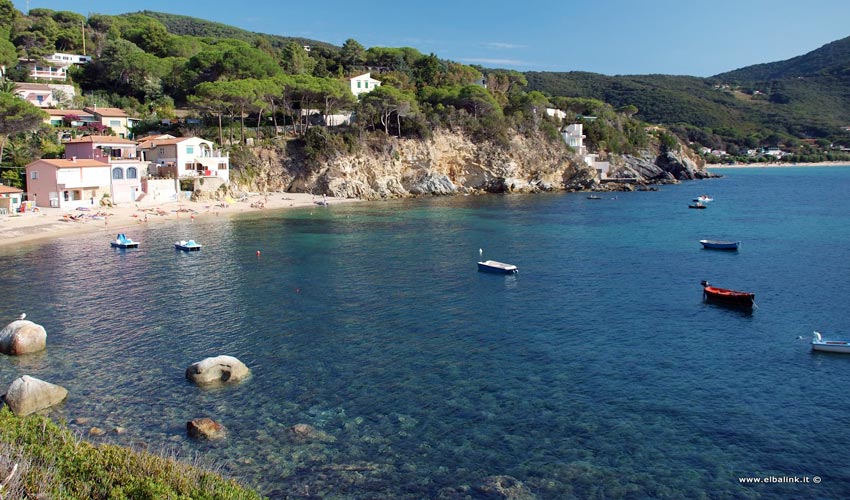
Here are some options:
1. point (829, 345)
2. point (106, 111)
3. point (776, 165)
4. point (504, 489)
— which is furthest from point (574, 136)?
point (776, 165)

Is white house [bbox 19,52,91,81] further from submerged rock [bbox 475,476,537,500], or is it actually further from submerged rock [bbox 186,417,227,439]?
submerged rock [bbox 475,476,537,500]

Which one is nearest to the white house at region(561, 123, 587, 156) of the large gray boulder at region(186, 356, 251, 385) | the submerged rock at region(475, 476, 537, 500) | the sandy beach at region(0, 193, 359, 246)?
the sandy beach at region(0, 193, 359, 246)

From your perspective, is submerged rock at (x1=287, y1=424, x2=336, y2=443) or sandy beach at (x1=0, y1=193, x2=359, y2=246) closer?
submerged rock at (x1=287, y1=424, x2=336, y2=443)

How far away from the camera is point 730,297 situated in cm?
3253

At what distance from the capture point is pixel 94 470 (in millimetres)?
12148

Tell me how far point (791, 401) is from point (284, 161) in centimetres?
7159

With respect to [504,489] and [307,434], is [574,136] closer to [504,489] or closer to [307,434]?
[307,434]

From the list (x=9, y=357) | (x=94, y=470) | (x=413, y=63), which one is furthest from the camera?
(x=413, y=63)

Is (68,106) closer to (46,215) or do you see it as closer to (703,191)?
(46,215)

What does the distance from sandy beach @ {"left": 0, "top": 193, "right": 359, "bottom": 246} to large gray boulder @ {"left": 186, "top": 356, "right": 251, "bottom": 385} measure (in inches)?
1413

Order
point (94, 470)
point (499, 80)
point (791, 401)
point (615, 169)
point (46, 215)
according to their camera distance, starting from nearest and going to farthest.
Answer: point (94, 470)
point (791, 401)
point (46, 215)
point (615, 169)
point (499, 80)

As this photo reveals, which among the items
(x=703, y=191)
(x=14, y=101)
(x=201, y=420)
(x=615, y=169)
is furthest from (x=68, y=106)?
(x=703, y=191)

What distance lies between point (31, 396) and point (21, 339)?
6439 mm

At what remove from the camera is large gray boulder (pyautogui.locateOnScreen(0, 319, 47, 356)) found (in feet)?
81.1
